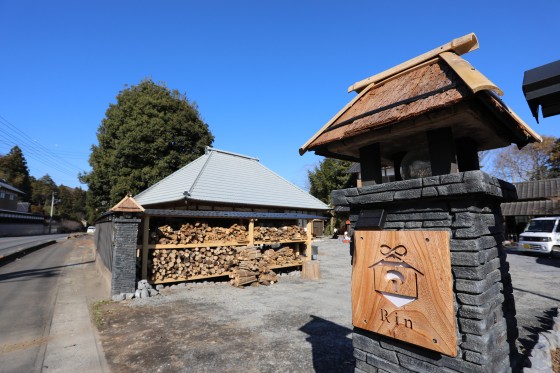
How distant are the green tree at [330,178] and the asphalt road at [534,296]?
63.7 feet

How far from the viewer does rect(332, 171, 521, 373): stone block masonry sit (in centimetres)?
251

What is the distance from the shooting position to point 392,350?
2.98 meters

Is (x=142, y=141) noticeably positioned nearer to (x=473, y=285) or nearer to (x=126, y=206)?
(x=126, y=206)

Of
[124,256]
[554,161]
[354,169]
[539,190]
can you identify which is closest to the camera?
[124,256]

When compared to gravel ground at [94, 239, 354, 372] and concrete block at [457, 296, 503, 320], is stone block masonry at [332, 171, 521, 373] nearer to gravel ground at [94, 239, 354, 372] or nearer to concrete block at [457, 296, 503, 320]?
concrete block at [457, 296, 503, 320]

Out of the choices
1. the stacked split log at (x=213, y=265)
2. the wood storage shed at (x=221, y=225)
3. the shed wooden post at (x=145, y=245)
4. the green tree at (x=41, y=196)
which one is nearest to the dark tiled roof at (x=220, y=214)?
the wood storage shed at (x=221, y=225)

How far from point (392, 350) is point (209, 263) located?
8665 millimetres

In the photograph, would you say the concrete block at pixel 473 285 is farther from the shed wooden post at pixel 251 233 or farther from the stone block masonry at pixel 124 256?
the shed wooden post at pixel 251 233

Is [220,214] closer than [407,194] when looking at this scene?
No

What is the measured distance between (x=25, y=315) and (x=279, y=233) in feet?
28.3

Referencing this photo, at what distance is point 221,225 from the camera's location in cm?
1195

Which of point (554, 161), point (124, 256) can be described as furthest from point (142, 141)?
point (554, 161)

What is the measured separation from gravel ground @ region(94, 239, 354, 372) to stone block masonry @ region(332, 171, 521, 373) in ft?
6.08

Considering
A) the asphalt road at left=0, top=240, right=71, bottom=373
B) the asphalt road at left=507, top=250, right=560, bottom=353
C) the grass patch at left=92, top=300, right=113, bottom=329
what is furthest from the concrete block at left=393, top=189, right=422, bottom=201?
the grass patch at left=92, top=300, right=113, bottom=329
